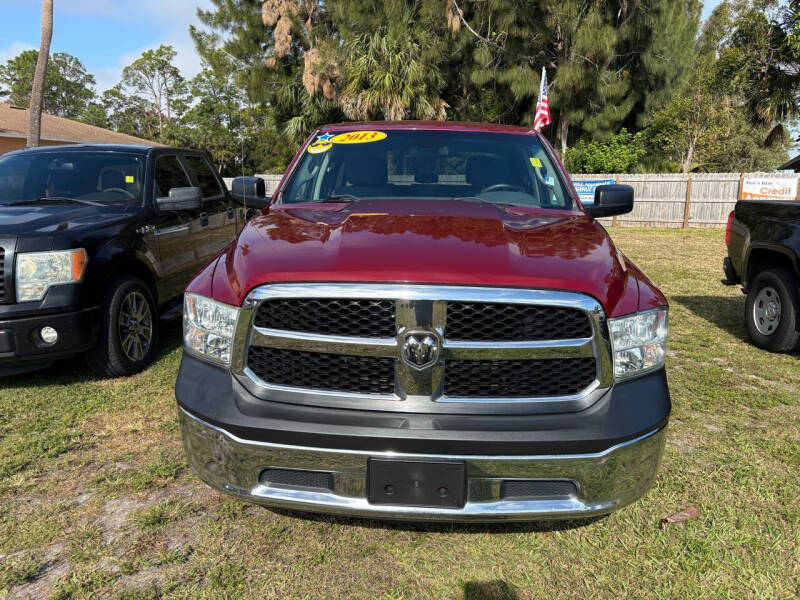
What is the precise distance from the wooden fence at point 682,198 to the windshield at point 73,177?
1682cm

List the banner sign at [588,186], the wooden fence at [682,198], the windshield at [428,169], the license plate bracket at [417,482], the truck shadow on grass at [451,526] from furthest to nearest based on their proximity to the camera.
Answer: the banner sign at [588,186] < the wooden fence at [682,198] < the windshield at [428,169] < the truck shadow on grass at [451,526] < the license plate bracket at [417,482]

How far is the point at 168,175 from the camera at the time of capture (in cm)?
531

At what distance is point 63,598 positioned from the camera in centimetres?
207

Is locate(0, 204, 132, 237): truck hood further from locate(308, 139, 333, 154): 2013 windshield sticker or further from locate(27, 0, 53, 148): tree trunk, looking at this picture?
locate(27, 0, 53, 148): tree trunk

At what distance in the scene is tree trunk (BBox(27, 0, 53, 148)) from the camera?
14141 mm

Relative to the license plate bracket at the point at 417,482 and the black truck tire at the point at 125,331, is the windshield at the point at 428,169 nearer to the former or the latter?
the license plate bracket at the point at 417,482

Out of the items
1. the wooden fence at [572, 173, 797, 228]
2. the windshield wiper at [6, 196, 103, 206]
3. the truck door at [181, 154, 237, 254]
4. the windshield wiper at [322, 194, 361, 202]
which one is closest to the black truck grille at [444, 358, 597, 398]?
the windshield wiper at [322, 194, 361, 202]

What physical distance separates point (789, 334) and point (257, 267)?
4810mm

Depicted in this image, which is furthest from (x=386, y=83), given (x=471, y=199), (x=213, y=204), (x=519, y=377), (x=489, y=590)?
(x=489, y=590)

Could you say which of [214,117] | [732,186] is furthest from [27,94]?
[732,186]

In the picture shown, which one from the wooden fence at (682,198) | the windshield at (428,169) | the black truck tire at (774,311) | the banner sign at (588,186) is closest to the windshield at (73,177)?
the windshield at (428,169)

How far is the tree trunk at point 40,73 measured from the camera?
14141 millimetres

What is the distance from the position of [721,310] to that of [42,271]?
6958 millimetres

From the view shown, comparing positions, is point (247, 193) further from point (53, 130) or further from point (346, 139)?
point (53, 130)
